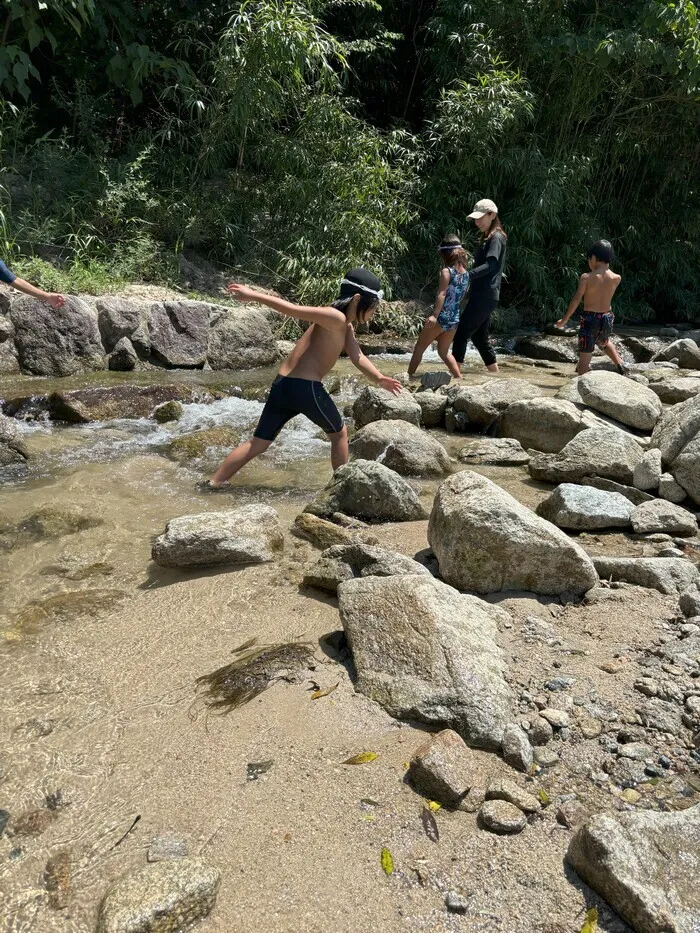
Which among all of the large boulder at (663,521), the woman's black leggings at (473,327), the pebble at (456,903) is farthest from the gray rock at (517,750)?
the woman's black leggings at (473,327)

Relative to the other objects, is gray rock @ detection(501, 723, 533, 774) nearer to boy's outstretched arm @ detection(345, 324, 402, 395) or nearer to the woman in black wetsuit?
boy's outstretched arm @ detection(345, 324, 402, 395)

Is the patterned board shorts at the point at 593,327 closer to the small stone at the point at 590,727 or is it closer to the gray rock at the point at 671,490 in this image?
the gray rock at the point at 671,490

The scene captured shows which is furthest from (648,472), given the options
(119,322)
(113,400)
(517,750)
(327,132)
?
(327,132)

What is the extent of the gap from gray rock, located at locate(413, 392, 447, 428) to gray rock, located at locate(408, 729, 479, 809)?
453cm

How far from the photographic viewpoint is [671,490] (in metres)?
4.42

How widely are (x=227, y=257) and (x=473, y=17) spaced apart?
635 centimetres

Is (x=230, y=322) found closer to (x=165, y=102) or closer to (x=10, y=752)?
(x=165, y=102)

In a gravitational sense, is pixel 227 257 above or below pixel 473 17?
below

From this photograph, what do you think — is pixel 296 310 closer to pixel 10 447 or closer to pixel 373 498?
pixel 373 498

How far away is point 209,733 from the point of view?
222cm

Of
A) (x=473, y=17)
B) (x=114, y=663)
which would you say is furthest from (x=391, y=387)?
(x=473, y=17)

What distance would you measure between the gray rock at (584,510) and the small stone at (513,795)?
2.17 meters

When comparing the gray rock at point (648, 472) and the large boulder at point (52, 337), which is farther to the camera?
the large boulder at point (52, 337)

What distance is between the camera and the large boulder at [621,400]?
583cm
